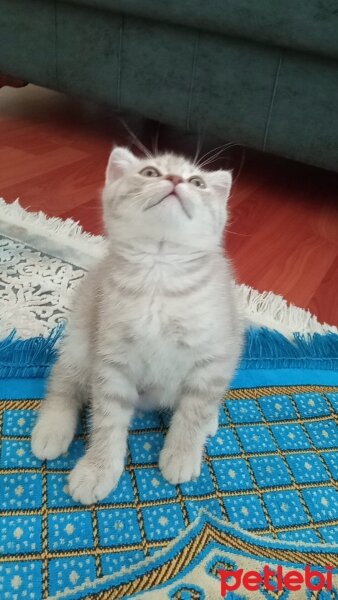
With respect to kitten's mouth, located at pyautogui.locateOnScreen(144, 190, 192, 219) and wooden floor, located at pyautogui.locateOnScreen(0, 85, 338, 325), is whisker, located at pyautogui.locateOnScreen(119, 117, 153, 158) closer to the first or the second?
wooden floor, located at pyautogui.locateOnScreen(0, 85, 338, 325)

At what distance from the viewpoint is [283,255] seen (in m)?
1.48

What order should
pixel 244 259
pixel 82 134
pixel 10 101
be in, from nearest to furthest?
1. pixel 244 259
2. pixel 82 134
3. pixel 10 101

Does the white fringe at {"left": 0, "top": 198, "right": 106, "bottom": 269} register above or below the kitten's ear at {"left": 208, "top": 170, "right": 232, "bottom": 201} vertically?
below

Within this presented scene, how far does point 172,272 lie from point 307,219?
1095 millimetres

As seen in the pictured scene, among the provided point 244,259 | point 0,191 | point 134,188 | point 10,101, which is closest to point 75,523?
point 134,188

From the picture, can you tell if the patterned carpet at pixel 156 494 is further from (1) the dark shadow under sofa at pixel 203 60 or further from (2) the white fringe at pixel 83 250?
(1) the dark shadow under sofa at pixel 203 60

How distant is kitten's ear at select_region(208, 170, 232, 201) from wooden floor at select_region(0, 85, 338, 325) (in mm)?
343

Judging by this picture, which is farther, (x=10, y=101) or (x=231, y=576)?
(x=10, y=101)

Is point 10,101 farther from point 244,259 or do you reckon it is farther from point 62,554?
point 62,554

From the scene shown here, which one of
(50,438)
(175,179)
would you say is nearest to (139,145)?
(175,179)

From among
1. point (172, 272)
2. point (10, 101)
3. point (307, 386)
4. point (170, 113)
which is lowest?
point (10, 101)

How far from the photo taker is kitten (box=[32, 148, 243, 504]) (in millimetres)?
720

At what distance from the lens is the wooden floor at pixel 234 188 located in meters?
1.40

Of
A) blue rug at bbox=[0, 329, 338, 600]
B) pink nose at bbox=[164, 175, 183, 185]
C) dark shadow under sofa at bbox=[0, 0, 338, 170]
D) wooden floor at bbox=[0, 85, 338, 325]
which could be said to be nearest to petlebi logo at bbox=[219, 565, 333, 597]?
blue rug at bbox=[0, 329, 338, 600]
